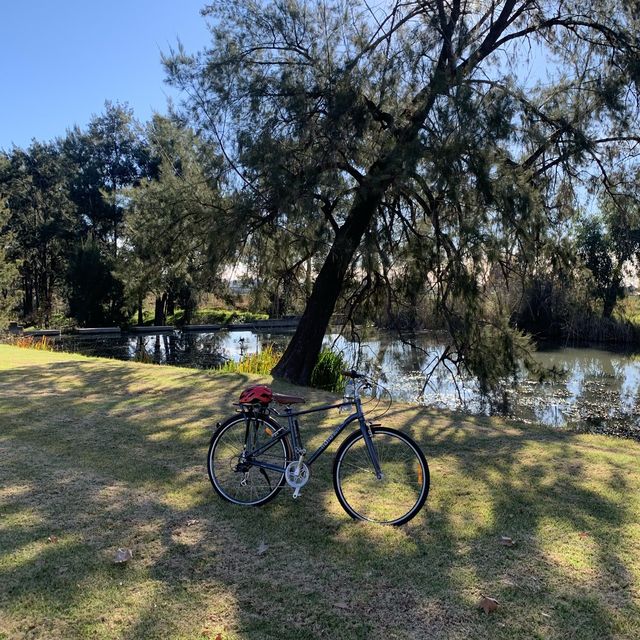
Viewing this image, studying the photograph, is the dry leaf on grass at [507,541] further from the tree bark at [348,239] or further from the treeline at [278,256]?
the treeline at [278,256]

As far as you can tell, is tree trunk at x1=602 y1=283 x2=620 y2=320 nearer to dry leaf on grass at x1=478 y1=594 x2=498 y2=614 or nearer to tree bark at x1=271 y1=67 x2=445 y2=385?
tree bark at x1=271 y1=67 x2=445 y2=385

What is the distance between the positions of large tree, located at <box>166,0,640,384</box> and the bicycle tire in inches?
164

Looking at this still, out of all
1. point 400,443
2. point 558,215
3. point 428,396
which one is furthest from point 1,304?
point 400,443

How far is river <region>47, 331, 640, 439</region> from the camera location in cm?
982

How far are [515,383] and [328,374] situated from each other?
3.32 meters

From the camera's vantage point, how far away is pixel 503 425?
21.3ft

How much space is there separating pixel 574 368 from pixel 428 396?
7.83m

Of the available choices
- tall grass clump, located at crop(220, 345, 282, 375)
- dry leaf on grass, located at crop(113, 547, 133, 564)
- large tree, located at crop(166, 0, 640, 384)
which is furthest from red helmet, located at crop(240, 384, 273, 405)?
tall grass clump, located at crop(220, 345, 282, 375)

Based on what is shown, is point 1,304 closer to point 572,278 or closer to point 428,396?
point 428,396

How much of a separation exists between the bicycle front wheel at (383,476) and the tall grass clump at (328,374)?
6660 millimetres

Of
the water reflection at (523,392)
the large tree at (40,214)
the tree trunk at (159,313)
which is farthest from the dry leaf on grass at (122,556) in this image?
the large tree at (40,214)

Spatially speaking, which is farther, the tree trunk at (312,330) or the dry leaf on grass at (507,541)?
the tree trunk at (312,330)

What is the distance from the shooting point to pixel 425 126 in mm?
6848

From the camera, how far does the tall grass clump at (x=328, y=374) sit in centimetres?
1033
